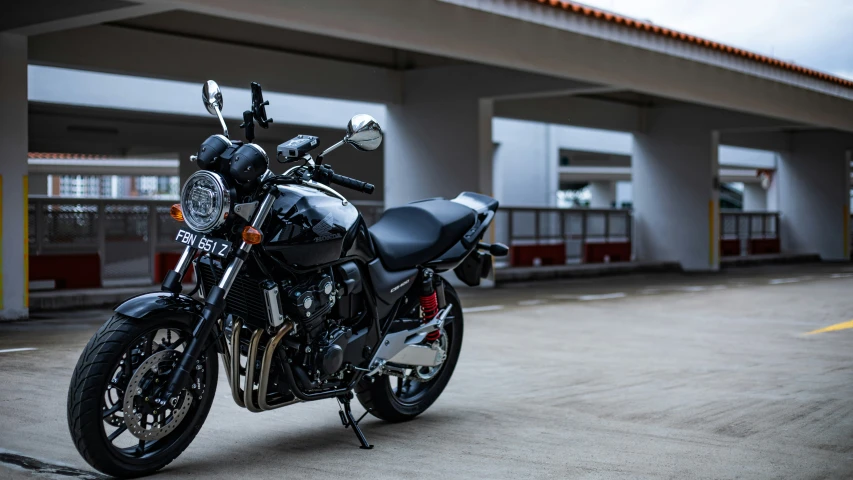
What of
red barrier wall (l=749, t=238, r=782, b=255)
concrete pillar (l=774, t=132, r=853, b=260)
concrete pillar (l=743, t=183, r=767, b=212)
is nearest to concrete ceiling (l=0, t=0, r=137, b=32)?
red barrier wall (l=749, t=238, r=782, b=255)

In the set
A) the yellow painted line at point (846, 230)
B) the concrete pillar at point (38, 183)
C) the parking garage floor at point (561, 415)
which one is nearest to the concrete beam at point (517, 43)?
the parking garage floor at point (561, 415)

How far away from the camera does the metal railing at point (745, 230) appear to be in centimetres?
2731

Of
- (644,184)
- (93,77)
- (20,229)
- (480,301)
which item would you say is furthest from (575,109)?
(20,229)

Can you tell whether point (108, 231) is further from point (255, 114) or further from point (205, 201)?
point (205, 201)

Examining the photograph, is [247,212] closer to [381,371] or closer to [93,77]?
[381,371]

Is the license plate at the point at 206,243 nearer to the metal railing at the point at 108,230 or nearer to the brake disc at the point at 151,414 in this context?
the brake disc at the point at 151,414

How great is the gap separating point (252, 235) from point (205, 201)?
258mm

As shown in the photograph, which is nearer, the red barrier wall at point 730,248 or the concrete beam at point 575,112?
the concrete beam at point 575,112

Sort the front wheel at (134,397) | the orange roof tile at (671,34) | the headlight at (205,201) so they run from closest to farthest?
the front wheel at (134,397)
the headlight at (205,201)
the orange roof tile at (671,34)

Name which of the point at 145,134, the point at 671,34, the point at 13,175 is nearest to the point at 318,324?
the point at 13,175

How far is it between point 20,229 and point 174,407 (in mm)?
7520

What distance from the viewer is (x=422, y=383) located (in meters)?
5.63

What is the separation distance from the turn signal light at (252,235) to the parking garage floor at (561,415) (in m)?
1.04

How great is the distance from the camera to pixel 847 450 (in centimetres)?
477
